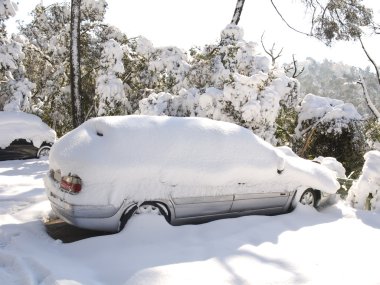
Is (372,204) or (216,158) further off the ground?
(216,158)

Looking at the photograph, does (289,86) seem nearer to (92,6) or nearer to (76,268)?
(76,268)

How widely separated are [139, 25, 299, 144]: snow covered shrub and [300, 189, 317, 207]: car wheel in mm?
3495

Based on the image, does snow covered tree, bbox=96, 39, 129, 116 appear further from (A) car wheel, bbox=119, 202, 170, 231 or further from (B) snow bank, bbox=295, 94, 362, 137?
(A) car wheel, bbox=119, 202, 170, 231

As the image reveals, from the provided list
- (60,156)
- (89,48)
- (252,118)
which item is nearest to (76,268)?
(60,156)

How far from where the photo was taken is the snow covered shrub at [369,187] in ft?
23.5

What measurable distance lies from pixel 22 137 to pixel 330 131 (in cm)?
914

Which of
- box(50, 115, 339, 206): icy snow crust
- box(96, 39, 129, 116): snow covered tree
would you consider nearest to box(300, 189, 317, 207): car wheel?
box(50, 115, 339, 206): icy snow crust

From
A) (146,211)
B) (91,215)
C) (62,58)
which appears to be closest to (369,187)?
(146,211)

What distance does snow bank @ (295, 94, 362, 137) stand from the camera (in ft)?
41.2

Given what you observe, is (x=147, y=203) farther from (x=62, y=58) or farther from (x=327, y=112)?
(x=62, y=58)

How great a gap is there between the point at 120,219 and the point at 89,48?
1246 cm

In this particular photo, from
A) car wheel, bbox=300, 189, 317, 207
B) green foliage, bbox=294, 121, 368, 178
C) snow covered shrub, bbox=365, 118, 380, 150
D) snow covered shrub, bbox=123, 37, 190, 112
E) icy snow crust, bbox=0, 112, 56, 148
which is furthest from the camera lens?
snow covered shrub, bbox=365, 118, 380, 150

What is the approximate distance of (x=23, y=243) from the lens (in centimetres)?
459

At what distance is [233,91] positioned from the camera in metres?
10.1
